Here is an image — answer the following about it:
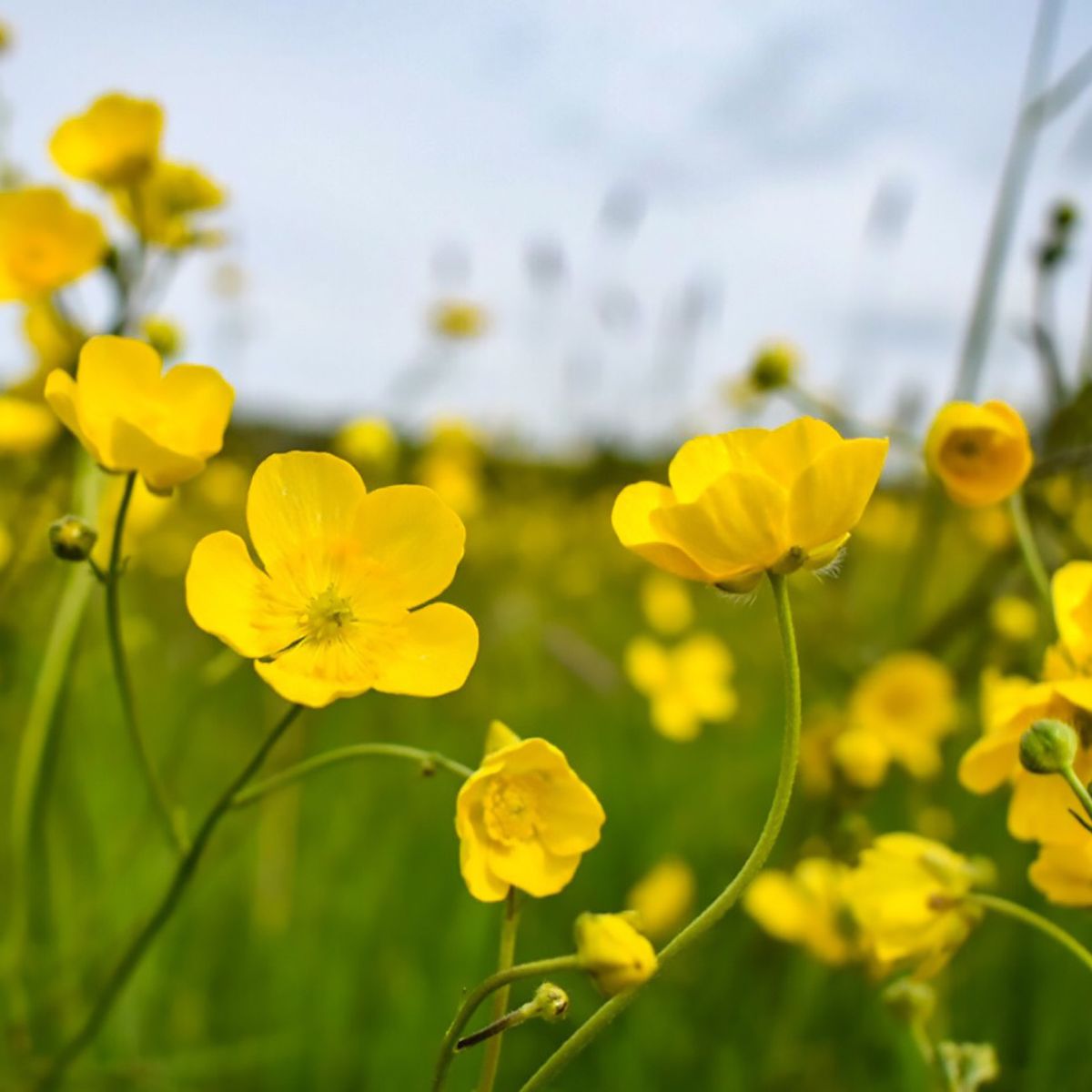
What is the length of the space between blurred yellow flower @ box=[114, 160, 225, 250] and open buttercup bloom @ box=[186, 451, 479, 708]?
755mm

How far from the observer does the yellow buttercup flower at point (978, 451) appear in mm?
1007

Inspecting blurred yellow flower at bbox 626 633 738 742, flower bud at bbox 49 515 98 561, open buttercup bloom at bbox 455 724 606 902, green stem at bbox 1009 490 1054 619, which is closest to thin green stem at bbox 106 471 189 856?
flower bud at bbox 49 515 98 561

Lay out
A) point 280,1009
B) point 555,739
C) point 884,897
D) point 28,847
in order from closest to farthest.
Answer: point 884,897 < point 28,847 < point 280,1009 < point 555,739

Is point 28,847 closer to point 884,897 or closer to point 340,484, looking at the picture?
point 340,484

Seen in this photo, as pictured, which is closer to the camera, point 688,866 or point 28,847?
point 28,847

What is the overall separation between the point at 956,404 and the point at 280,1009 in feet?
4.64

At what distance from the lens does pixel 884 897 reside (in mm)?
1002

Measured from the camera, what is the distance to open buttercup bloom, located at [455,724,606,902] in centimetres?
73

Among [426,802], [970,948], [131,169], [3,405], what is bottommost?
[426,802]

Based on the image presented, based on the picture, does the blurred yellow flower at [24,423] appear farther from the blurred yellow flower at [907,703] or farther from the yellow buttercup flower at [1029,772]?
the yellow buttercup flower at [1029,772]

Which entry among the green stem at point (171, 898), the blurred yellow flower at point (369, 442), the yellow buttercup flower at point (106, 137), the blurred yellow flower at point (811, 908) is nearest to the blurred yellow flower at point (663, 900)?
the blurred yellow flower at point (811, 908)

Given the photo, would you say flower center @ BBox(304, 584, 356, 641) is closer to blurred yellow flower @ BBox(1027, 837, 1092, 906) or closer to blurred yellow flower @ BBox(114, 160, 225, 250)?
blurred yellow flower @ BBox(1027, 837, 1092, 906)

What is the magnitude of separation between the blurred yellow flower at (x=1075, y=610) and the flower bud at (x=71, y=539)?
0.75 meters

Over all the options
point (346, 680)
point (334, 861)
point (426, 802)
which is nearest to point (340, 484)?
point (346, 680)
